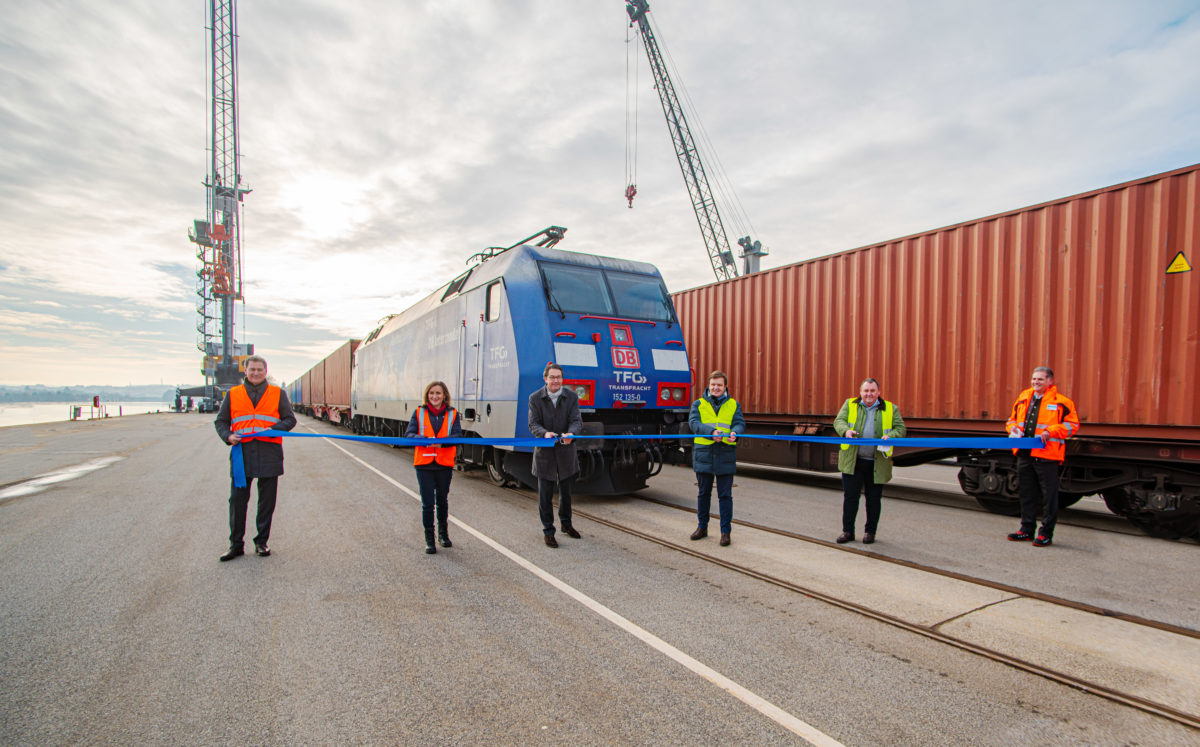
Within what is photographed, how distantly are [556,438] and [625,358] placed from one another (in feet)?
8.03

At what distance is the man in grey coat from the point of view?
5910 mm

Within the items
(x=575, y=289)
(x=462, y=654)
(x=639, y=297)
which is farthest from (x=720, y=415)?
(x=462, y=654)

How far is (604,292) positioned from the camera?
847 centimetres

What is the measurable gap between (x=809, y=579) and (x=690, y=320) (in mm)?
9127

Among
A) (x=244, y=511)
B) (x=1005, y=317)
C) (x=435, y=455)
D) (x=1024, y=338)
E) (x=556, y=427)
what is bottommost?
(x=244, y=511)

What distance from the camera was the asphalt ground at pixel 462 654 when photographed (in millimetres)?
2674

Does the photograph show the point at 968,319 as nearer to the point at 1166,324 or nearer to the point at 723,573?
the point at 1166,324

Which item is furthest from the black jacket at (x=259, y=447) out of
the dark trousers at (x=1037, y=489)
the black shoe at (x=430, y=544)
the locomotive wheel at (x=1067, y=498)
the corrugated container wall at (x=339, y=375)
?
the corrugated container wall at (x=339, y=375)

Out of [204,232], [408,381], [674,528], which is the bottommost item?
[674,528]

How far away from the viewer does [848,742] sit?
254cm

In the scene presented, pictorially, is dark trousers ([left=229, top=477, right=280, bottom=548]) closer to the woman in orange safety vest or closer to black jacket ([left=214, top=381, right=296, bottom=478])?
black jacket ([left=214, top=381, right=296, bottom=478])

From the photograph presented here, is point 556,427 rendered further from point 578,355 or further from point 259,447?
point 259,447

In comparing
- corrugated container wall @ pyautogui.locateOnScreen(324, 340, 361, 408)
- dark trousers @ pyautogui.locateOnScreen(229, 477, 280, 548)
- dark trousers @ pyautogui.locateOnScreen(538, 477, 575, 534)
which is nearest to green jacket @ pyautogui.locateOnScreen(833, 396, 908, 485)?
dark trousers @ pyautogui.locateOnScreen(538, 477, 575, 534)

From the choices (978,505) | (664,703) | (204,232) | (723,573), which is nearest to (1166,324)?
(978,505)
